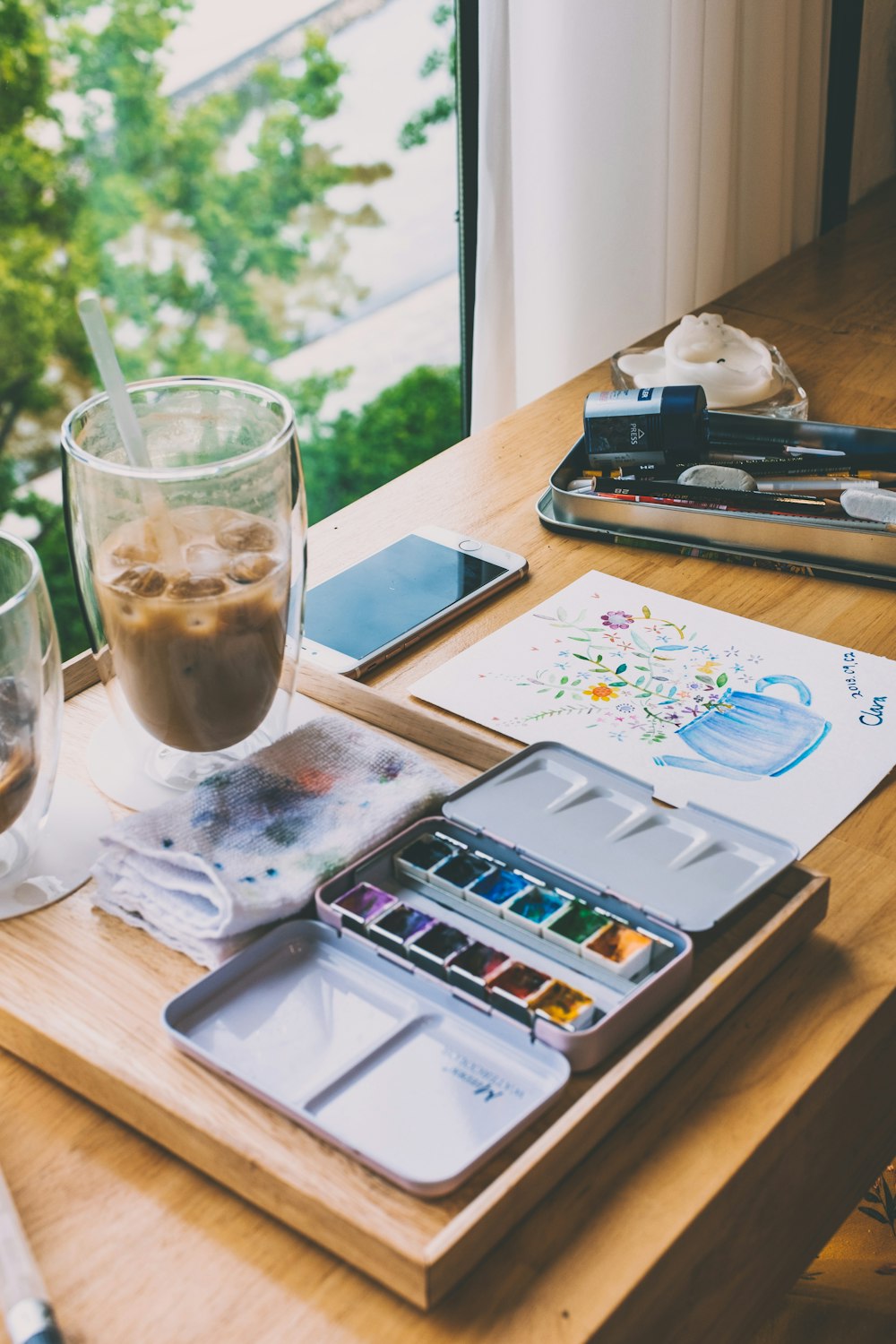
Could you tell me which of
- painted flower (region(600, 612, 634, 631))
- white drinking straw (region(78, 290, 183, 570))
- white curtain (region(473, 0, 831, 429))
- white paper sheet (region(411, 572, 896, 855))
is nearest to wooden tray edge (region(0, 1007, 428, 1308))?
white drinking straw (region(78, 290, 183, 570))

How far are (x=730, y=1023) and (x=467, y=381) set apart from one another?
1.27 meters

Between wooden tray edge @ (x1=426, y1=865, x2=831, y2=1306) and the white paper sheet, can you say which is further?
the white paper sheet

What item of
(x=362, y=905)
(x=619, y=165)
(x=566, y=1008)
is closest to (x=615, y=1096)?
(x=566, y=1008)

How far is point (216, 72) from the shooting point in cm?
232

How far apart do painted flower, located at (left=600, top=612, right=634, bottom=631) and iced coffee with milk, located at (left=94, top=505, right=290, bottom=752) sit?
298 mm

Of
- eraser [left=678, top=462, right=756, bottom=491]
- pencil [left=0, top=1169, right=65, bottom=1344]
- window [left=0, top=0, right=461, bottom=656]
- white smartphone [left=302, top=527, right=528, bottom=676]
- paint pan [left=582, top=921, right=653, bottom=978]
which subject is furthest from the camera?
window [left=0, top=0, right=461, bottom=656]

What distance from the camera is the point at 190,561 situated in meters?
0.71

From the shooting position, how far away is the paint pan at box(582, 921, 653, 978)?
0.61 metres

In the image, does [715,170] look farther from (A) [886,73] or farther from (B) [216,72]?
(B) [216,72]

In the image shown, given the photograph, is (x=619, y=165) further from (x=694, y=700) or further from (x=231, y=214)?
(x=231, y=214)

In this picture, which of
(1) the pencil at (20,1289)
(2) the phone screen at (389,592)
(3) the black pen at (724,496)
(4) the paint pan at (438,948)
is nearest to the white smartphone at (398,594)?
(2) the phone screen at (389,592)

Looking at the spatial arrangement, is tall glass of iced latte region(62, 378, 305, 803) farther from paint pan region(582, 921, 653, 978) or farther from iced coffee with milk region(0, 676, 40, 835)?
paint pan region(582, 921, 653, 978)

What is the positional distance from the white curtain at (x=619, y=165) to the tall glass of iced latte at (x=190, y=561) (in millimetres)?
837

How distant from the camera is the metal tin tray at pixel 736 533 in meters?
1.00
